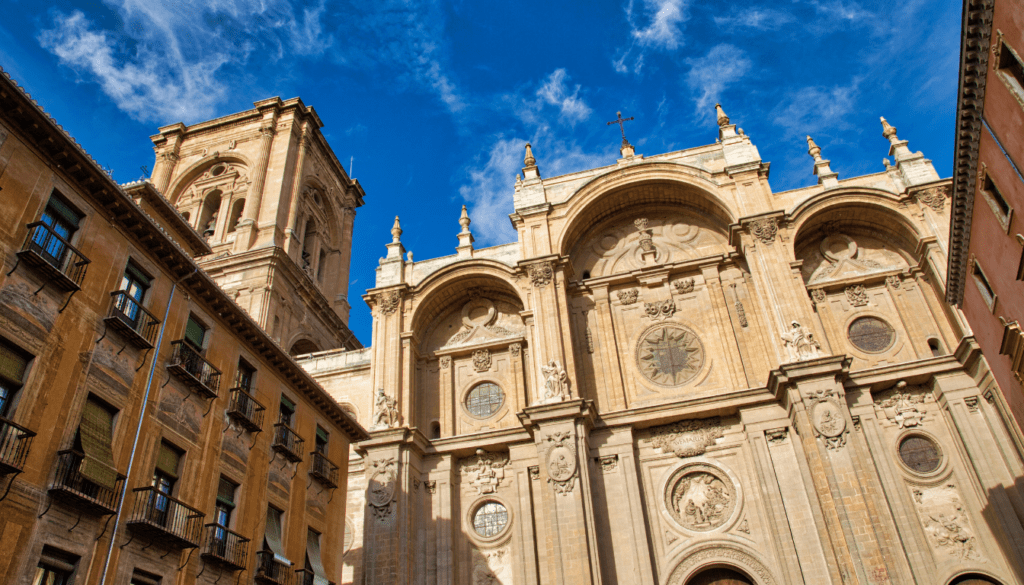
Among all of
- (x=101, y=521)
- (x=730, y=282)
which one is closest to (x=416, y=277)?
(x=730, y=282)

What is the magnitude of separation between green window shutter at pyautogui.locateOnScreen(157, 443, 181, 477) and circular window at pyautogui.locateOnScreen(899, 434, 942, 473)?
2029 centimetres

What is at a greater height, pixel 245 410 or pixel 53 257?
pixel 53 257

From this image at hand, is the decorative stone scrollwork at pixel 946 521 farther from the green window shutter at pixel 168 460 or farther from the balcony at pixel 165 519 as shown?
the green window shutter at pixel 168 460

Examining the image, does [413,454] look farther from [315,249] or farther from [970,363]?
[315,249]

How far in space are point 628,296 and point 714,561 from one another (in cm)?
1001

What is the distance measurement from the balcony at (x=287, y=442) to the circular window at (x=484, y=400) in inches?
333

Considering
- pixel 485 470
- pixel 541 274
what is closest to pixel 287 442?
pixel 485 470

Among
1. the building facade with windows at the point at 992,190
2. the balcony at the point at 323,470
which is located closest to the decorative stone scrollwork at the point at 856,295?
the building facade with windows at the point at 992,190

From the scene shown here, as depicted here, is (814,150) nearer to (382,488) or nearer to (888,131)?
(888,131)

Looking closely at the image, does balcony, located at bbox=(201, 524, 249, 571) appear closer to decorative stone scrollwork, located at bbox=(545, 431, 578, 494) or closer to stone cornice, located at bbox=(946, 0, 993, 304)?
decorative stone scrollwork, located at bbox=(545, 431, 578, 494)

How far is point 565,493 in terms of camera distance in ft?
73.7

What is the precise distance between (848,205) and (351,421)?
19.1m

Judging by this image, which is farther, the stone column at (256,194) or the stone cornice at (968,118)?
the stone column at (256,194)

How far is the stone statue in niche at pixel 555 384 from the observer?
79.7ft
